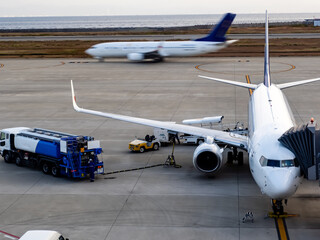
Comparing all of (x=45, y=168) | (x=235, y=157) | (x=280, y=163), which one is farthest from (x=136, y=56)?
(x=280, y=163)

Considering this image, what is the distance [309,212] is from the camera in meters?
22.2

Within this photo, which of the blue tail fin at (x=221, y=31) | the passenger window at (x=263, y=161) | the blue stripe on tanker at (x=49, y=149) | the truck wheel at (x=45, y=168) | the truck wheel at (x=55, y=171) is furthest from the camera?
the blue tail fin at (x=221, y=31)

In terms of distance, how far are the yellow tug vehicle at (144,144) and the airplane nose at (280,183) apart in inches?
541

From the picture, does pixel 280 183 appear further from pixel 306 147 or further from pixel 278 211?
pixel 278 211

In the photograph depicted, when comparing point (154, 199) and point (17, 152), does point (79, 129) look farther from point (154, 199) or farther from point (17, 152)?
point (154, 199)

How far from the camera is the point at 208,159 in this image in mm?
26406

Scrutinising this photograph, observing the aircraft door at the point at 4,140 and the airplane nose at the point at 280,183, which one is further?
the aircraft door at the point at 4,140

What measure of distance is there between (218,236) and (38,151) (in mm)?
13182

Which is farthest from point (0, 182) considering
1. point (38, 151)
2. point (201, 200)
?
point (201, 200)

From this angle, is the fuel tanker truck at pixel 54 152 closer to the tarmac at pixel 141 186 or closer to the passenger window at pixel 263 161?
the tarmac at pixel 141 186

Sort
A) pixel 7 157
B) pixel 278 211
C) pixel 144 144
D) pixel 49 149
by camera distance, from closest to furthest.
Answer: pixel 278 211
pixel 49 149
pixel 7 157
pixel 144 144

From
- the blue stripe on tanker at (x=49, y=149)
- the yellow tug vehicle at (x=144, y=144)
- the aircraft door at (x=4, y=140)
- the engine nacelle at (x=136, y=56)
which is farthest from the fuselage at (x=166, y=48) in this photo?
the blue stripe on tanker at (x=49, y=149)

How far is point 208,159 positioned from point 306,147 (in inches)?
252

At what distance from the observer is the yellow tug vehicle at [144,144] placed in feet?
108
